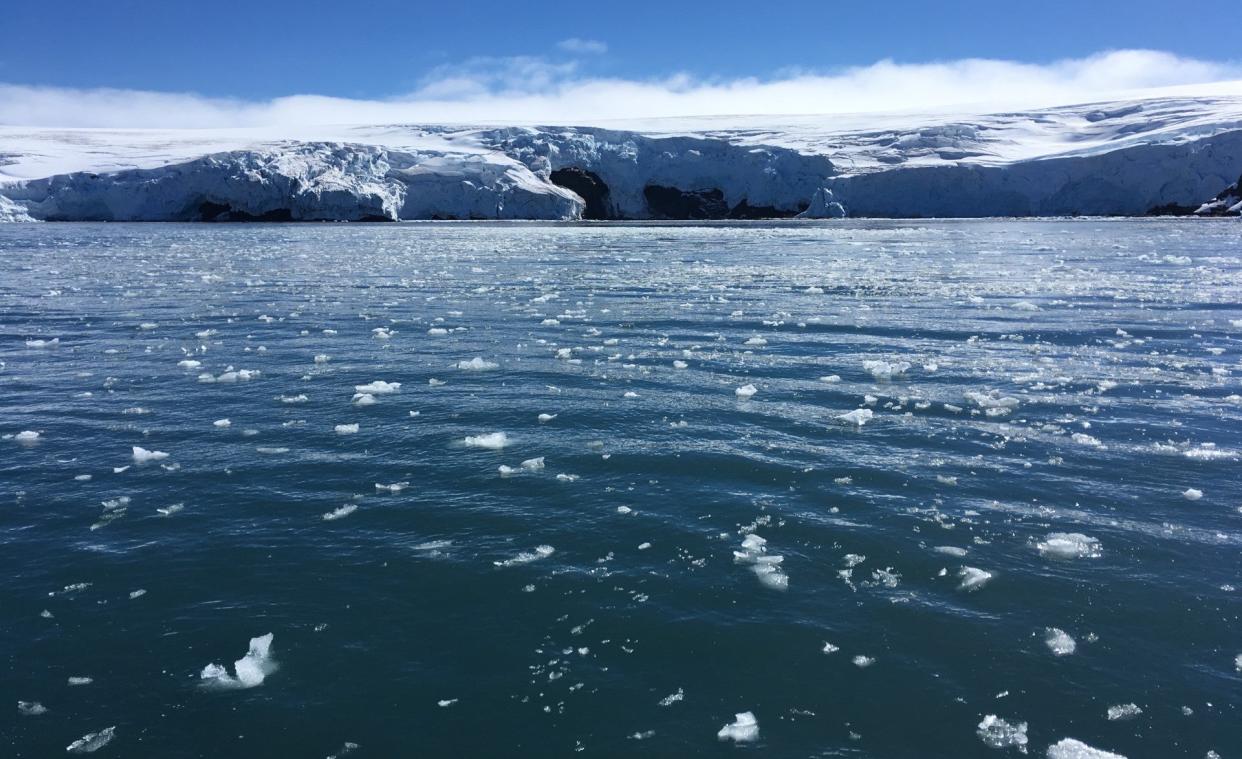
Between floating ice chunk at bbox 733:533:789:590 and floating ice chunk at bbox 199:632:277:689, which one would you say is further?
floating ice chunk at bbox 733:533:789:590

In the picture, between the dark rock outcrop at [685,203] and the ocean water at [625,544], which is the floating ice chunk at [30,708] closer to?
the ocean water at [625,544]

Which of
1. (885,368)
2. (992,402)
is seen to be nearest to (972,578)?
(992,402)

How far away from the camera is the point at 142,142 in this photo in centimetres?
7938

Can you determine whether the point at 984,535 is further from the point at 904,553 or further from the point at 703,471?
the point at 703,471

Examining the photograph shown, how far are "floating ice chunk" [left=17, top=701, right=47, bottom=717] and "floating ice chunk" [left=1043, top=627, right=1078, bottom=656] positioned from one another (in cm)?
513

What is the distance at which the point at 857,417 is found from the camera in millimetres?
8461

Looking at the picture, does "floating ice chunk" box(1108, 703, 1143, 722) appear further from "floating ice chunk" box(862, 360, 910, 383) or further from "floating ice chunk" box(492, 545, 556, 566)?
"floating ice chunk" box(862, 360, 910, 383)

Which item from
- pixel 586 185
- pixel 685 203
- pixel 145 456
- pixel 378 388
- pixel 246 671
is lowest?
pixel 246 671

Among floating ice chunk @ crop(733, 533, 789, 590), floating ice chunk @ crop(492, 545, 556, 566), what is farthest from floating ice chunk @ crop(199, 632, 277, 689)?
floating ice chunk @ crop(733, 533, 789, 590)

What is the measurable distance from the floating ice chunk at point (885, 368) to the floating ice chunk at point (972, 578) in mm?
5049

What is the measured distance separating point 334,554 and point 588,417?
3.61 m

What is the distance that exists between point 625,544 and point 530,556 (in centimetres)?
66

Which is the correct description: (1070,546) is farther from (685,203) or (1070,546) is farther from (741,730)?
(685,203)

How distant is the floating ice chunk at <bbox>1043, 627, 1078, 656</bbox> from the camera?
14.7 ft
